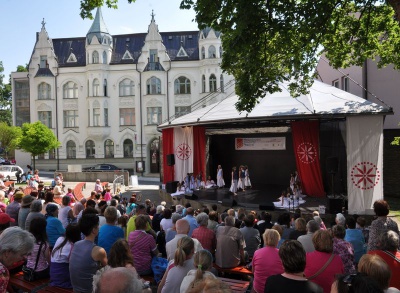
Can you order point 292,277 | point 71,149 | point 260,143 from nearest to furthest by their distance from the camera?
1. point 292,277
2. point 260,143
3. point 71,149

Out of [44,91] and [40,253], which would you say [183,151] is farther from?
[44,91]

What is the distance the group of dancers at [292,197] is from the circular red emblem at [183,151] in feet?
21.3

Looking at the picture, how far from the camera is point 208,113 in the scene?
19625 millimetres

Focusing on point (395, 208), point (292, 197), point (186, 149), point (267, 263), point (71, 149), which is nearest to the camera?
point (267, 263)

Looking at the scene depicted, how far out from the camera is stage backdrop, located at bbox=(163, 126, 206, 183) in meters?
22.0

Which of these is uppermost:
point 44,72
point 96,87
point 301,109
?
point 44,72

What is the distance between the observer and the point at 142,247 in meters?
6.04

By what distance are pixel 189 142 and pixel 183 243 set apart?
1757cm

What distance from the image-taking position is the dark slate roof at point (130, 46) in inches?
1724

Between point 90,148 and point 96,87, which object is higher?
point 96,87

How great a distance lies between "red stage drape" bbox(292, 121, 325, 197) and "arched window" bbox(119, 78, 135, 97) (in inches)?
1113

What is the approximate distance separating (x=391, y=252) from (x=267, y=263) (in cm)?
153

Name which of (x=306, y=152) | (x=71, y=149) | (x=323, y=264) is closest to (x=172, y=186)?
(x=306, y=152)

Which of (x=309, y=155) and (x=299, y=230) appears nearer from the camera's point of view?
(x=299, y=230)
